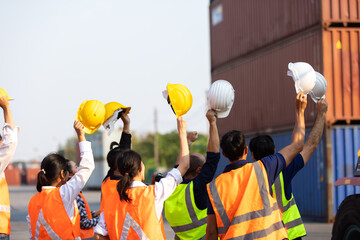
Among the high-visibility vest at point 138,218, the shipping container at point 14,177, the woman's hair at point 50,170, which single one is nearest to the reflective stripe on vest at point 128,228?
the high-visibility vest at point 138,218

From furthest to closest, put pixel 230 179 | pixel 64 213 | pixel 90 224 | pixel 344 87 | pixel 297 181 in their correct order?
pixel 297 181 → pixel 344 87 → pixel 90 224 → pixel 64 213 → pixel 230 179

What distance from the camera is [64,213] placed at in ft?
15.9

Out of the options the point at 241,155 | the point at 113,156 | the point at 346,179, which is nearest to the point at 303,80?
the point at 241,155

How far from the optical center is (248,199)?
158 inches

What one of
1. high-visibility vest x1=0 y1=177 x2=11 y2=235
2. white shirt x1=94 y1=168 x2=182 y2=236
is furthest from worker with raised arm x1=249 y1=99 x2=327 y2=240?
high-visibility vest x1=0 y1=177 x2=11 y2=235

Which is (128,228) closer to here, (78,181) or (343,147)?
(78,181)

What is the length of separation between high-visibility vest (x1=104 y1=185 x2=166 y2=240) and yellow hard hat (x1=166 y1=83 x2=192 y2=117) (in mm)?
678

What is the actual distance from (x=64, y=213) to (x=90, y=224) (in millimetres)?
743

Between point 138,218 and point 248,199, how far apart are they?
2.52 feet

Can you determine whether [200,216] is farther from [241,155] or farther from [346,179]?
[346,179]

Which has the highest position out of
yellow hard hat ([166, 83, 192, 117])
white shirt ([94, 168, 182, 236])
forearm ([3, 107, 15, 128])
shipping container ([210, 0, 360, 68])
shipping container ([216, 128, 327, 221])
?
shipping container ([210, 0, 360, 68])

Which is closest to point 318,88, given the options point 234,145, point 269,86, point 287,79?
point 234,145

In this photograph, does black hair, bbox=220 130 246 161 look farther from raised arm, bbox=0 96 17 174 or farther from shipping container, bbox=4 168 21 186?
shipping container, bbox=4 168 21 186

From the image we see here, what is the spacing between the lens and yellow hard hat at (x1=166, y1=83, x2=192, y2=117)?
15.1ft
